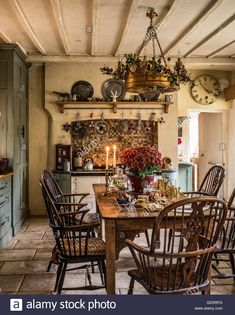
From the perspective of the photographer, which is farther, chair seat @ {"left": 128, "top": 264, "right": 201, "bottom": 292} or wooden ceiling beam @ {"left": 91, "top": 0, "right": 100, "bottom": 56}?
wooden ceiling beam @ {"left": 91, "top": 0, "right": 100, "bottom": 56}

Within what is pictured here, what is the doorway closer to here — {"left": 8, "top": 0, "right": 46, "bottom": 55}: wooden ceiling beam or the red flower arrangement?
{"left": 8, "top": 0, "right": 46, "bottom": 55}: wooden ceiling beam

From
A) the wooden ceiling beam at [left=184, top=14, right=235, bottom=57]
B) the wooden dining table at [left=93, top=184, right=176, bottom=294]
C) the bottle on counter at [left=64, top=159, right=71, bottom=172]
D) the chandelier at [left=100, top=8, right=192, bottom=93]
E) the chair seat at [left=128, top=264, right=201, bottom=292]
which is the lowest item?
the chair seat at [left=128, top=264, right=201, bottom=292]

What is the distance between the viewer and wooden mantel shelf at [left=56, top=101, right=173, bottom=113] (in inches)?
264

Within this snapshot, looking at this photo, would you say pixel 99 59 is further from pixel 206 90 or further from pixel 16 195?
pixel 16 195

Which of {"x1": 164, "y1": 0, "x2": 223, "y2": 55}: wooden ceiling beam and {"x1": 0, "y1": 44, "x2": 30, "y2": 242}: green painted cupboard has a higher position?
{"x1": 164, "y1": 0, "x2": 223, "y2": 55}: wooden ceiling beam

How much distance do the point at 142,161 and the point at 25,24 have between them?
249cm

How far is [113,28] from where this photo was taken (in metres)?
4.93

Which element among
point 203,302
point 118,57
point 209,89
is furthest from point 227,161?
point 203,302

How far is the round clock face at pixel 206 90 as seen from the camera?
292 inches

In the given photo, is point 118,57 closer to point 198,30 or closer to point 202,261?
point 198,30

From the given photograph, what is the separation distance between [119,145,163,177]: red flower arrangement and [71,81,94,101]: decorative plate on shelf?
10.9 feet

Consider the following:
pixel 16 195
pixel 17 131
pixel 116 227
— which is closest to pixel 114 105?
pixel 17 131

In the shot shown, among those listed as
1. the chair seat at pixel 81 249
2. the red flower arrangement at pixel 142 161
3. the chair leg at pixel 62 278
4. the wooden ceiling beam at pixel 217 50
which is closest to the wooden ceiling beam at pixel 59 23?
the red flower arrangement at pixel 142 161

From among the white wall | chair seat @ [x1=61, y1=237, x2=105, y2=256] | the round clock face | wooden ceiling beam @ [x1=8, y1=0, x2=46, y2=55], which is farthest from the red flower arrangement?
the white wall
